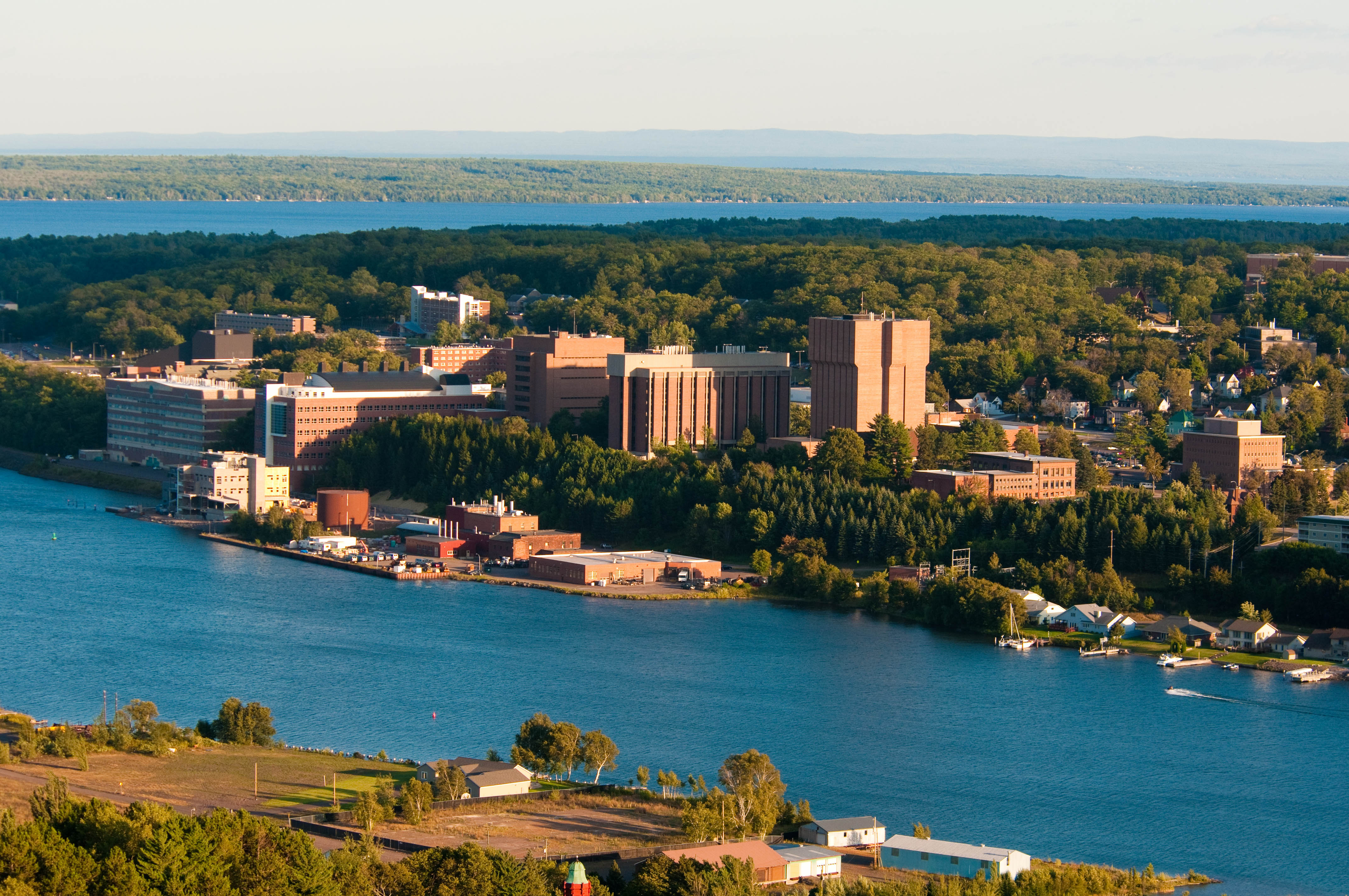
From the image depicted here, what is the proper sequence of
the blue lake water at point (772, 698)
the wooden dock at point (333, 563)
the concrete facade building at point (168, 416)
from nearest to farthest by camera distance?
the blue lake water at point (772, 698), the wooden dock at point (333, 563), the concrete facade building at point (168, 416)

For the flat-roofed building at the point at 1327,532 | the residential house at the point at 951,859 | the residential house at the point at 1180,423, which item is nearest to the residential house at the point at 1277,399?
the residential house at the point at 1180,423

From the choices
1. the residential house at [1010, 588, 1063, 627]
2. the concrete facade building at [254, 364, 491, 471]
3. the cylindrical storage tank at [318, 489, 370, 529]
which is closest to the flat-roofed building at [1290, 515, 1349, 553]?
the residential house at [1010, 588, 1063, 627]

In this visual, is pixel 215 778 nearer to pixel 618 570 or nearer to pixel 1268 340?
pixel 618 570

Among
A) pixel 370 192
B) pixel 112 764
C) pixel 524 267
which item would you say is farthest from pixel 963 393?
pixel 370 192

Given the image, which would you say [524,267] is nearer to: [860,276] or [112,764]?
[860,276]

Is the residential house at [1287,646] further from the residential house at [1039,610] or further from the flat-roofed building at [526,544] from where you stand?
the flat-roofed building at [526,544]

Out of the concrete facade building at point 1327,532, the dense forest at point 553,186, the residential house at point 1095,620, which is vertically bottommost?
the residential house at point 1095,620
